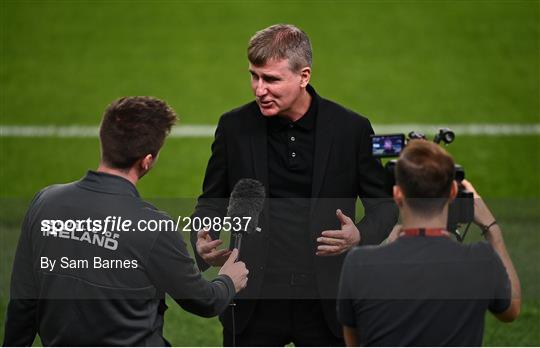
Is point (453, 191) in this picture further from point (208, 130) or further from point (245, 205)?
point (208, 130)

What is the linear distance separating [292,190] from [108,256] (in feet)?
3.85

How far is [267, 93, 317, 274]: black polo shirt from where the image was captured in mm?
5008

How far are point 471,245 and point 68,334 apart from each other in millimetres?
1472

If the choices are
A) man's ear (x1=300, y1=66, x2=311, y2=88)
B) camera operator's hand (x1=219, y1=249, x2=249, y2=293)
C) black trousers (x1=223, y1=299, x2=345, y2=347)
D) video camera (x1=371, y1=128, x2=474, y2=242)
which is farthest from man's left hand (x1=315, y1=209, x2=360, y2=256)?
man's ear (x1=300, y1=66, x2=311, y2=88)

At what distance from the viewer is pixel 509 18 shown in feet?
55.5

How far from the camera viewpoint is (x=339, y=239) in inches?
191

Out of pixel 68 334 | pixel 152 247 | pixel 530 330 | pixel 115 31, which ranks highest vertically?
pixel 115 31

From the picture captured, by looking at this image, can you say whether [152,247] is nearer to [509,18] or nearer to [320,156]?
[320,156]

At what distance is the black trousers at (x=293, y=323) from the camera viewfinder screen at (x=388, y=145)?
2.77 ft

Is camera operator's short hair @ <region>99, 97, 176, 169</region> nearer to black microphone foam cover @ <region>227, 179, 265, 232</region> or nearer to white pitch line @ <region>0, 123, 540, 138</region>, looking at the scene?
black microphone foam cover @ <region>227, 179, 265, 232</region>

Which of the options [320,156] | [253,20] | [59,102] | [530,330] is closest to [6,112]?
[59,102]

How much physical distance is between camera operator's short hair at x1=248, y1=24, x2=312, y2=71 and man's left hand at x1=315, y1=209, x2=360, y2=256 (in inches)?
27.6

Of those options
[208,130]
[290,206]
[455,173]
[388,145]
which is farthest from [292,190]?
[208,130]

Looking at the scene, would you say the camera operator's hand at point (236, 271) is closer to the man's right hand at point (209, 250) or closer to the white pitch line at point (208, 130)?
the man's right hand at point (209, 250)
